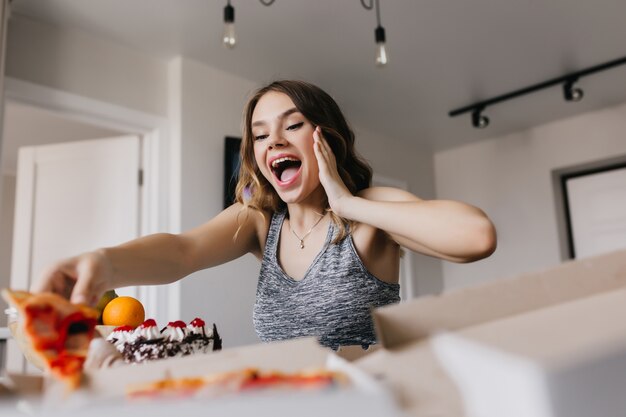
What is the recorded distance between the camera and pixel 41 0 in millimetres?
2539

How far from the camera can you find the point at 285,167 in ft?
4.13

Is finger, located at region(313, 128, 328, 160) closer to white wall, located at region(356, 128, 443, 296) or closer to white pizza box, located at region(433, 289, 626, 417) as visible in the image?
white pizza box, located at region(433, 289, 626, 417)

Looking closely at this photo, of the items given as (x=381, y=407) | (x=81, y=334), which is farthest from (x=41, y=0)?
(x=381, y=407)

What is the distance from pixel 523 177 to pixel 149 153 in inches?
123

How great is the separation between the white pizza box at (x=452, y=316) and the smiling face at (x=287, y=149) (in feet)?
2.74

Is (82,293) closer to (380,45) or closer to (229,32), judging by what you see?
(229,32)

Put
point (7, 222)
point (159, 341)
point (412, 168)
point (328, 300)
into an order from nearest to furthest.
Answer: point (159, 341) < point (328, 300) < point (412, 168) < point (7, 222)

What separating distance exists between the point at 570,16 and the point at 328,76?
1.40m

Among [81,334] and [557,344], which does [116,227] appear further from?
[557,344]

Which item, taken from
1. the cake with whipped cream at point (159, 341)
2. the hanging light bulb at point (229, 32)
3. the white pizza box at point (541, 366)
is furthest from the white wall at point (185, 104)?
the white pizza box at point (541, 366)

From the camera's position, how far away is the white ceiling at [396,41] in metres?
2.70

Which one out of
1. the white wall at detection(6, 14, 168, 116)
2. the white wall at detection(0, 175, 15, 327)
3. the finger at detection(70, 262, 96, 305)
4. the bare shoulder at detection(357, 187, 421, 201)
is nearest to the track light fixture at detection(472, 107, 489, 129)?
the white wall at detection(6, 14, 168, 116)

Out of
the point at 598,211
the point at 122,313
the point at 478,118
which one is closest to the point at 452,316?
the point at 122,313

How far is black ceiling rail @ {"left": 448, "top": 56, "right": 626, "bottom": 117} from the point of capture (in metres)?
3.49
